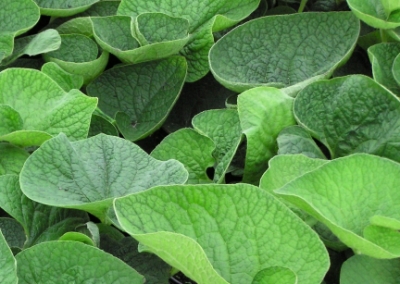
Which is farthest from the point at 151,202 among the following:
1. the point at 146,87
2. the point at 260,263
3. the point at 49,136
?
the point at 146,87

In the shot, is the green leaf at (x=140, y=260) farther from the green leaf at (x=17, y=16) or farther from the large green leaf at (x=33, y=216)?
the green leaf at (x=17, y=16)

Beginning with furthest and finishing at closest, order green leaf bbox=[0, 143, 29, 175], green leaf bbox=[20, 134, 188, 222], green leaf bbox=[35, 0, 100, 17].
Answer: green leaf bbox=[35, 0, 100, 17]
green leaf bbox=[0, 143, 29, 175]
green leaf bbox=[20, 134, 188, 222]

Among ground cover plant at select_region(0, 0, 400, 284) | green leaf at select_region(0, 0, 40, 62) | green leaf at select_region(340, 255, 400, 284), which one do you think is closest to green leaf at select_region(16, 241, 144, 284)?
ground cover plant at select_region(0, 0, 400, 284)

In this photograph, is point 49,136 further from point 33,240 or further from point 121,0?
point 121,0

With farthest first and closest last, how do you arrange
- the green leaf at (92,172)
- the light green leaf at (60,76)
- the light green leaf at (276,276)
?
the light green leaf at (60,76) → the green leaf at (92,172) → the light green leaf at (276,276)

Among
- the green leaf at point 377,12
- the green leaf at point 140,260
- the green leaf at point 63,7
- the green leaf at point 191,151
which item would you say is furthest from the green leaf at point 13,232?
the green leaf at point 377,12

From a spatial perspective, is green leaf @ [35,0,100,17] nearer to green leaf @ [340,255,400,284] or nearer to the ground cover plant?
the ground cover plant
